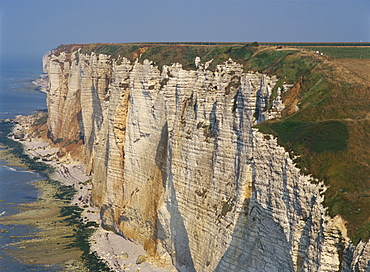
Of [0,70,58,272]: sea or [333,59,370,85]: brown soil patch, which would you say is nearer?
[333,59,370,85]: brown soil patch

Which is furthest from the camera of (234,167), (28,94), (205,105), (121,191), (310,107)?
(28,94)

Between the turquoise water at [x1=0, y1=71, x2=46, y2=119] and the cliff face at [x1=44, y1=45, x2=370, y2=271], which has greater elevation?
the cliff face at [x1=44, y1=45, x2=370, y2=271]

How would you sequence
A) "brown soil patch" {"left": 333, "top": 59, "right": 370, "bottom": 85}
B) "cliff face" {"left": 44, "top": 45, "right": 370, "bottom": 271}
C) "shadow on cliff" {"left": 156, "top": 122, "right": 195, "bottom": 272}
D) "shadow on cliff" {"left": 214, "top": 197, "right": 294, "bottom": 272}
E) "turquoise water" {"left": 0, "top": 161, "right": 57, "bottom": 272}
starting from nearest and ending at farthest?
"cliff face" {"left": 44, "top": 45, "right": 370, "bottom": 271}
"shadow on cliff" {"left": 214, "top": 197, "right": 294, "bottom": 272}
"brown soil patch" {"left": 333, "top": 59, "right": 370, "bottom": 85}
"shadow on cliff" {"left": 156, "top": 122, "right": 195, "bottom": 272}
"turquoise water" {"left": 0, "top": 161, "right": 57, "bottom": 272}

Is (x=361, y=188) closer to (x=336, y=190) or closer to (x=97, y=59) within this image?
(x=336, y=190)

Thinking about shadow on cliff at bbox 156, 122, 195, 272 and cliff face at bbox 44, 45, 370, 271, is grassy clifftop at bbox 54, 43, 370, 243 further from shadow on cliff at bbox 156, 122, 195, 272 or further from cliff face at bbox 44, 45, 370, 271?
shadow on cliff at bbox 156, 122, 195, 272

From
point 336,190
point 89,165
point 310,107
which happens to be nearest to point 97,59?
point 89,165

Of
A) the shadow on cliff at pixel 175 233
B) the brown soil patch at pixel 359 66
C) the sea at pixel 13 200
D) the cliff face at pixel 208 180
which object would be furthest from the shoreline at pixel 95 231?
the brown soil patch at pixel 359 66

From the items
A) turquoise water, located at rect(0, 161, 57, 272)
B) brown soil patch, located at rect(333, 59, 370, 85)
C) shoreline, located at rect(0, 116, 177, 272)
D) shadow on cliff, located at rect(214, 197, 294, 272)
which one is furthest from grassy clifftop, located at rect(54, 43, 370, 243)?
turquoise water, located at rect(0, 161, 57, 272)
